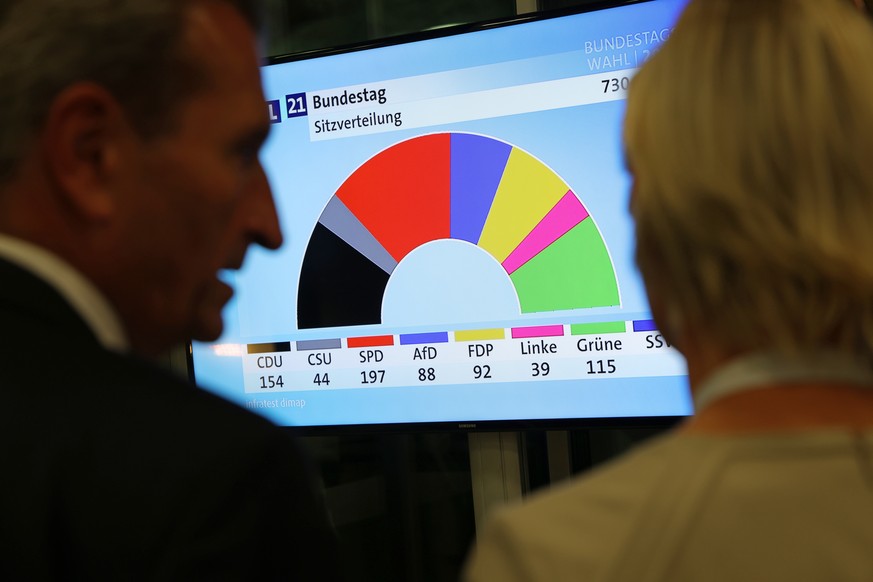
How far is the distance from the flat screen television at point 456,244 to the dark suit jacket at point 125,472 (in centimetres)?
123

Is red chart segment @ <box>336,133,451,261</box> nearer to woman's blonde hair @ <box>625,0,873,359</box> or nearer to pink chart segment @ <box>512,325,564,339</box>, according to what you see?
pink chart segment @ <box>512,325,564,339</box>

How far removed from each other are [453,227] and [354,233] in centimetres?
22

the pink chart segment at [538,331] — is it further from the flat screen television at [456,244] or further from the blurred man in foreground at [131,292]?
the blurred man in foreground at [131,292]

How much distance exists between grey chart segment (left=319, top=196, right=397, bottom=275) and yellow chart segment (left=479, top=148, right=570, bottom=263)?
22 centimetres

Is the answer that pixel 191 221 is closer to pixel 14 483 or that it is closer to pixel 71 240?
pixel 71 240

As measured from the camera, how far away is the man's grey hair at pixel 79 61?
2.34 ft

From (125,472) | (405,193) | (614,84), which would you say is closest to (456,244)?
(405,193)

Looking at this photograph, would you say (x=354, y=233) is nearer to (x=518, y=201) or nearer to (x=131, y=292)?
(x=518, y=201)

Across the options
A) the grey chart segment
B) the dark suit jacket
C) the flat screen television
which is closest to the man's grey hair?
the dark suit jacket

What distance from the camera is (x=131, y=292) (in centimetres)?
74

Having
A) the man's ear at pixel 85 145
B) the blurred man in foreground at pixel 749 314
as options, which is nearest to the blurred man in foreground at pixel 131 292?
the man's ear at pixel 85 145

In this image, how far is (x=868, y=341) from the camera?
28.2 inches

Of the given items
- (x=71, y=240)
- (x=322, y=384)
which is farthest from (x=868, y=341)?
(x=322, y=384)

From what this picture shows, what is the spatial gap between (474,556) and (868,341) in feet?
1.02
